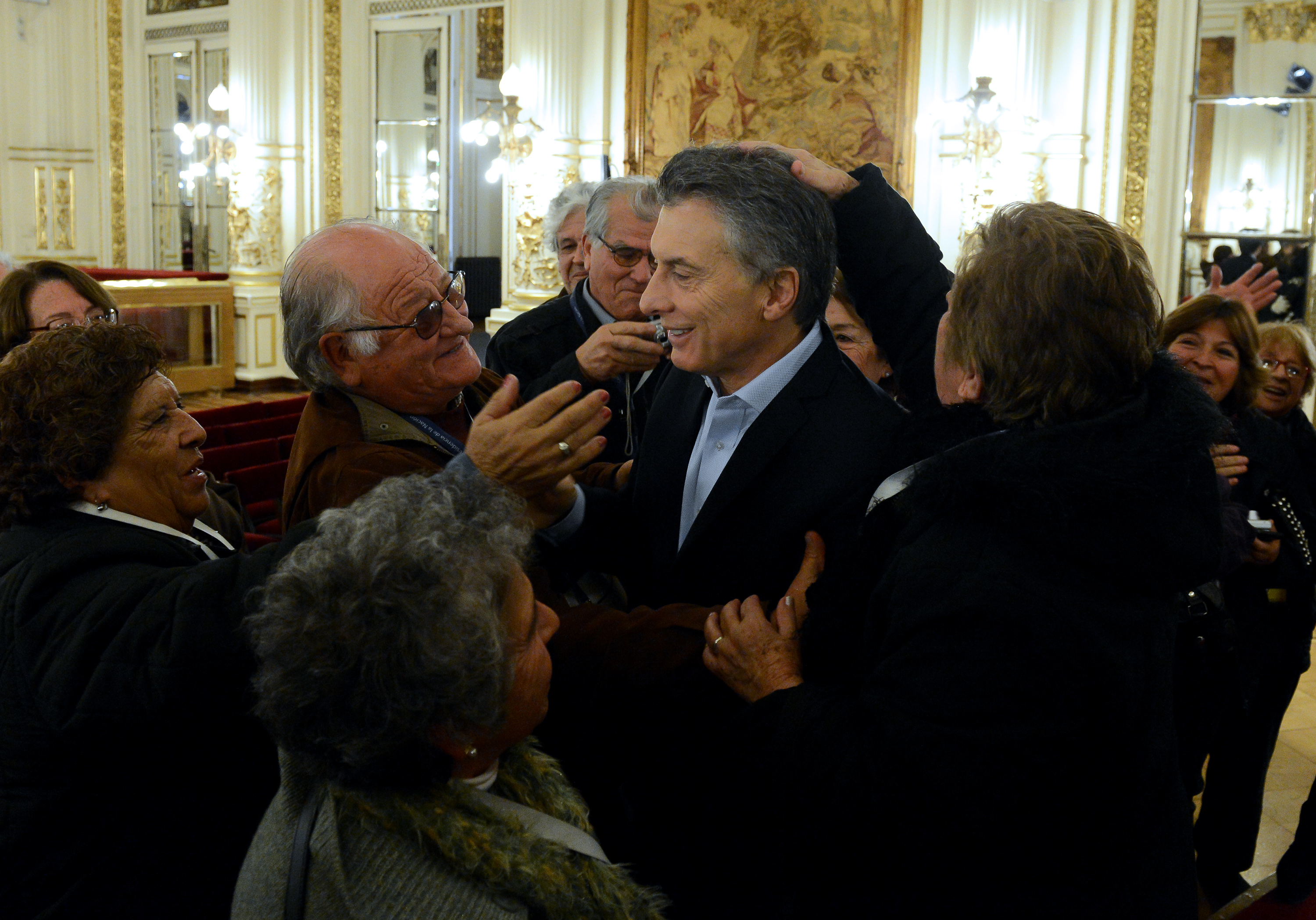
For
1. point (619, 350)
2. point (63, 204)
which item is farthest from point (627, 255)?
point (63, 204)

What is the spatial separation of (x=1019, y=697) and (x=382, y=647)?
0.77 m

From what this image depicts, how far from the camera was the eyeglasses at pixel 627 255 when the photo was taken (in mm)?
3070

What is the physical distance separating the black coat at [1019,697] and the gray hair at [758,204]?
0.50 m

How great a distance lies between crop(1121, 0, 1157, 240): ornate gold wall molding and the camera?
26.4 feet

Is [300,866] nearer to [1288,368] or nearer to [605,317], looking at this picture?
[605,317]

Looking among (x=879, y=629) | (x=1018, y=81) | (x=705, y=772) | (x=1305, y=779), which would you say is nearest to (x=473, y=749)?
(x=705, y=772)

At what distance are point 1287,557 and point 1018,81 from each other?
573 centimetres

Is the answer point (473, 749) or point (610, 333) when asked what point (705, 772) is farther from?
point (610, 333)

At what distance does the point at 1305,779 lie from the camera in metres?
4.27

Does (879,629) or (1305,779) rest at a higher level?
(879,629)

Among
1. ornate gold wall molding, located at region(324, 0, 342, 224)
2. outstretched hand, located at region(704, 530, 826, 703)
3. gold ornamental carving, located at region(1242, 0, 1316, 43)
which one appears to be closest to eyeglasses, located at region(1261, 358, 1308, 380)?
outstretched hand, located at region(704, 530, 826, 703)

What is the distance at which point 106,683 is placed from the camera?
1.50 m

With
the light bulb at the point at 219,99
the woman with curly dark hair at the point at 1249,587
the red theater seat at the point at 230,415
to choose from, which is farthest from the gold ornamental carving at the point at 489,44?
the woman with curly dark hair at the point at 1249,587

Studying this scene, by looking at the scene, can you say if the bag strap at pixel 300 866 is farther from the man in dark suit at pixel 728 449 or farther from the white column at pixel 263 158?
the white column at pixel 263 158
